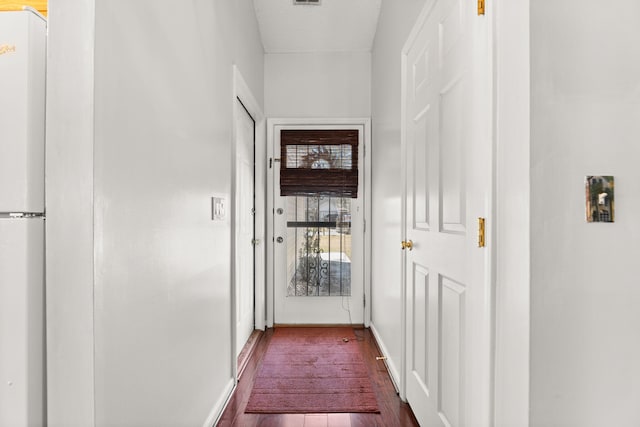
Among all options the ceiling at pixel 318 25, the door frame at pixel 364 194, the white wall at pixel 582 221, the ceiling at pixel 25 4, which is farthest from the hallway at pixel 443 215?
the door frame at pixel 364 194

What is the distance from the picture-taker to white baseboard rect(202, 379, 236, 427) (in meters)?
1.93

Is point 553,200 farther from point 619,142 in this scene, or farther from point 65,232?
point 65,232

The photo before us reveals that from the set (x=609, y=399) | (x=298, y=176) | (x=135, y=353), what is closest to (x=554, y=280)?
(x=609, y=399)

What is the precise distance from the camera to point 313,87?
3.78 meters

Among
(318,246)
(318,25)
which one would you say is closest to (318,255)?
(318,246)

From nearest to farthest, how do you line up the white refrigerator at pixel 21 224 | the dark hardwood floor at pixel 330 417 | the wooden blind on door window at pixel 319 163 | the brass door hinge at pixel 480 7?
1. the white refrigerator at pixel 21 224
2. the brass door hinge at pixel 480 7
3. the dark hardwood floor at pixel 330 417
4. the wooden blind on door window at pixel 319 163

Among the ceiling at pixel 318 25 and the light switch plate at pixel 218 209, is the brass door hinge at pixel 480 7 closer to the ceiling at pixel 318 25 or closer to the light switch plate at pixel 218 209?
the light switch plate at pixel 218 209

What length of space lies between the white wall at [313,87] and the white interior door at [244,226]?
44 centimetres

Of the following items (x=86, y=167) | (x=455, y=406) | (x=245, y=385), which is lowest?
(x=245, y=385)

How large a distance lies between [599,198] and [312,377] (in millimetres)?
2131

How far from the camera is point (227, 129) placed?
2.24 m

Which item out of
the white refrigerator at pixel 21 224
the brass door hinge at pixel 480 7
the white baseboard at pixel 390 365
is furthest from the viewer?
the white baseboard at pixel 390 365

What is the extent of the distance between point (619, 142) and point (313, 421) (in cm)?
187

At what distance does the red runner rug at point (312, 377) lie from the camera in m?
2.23
